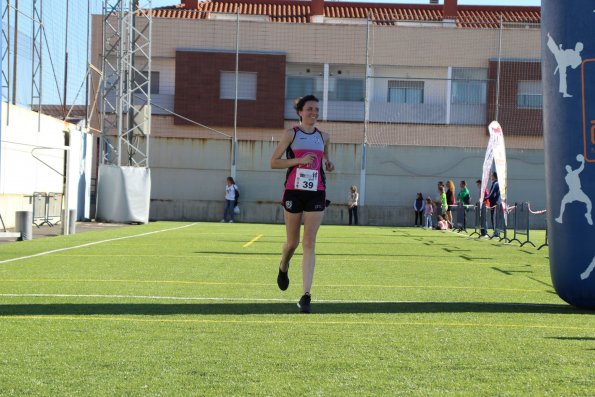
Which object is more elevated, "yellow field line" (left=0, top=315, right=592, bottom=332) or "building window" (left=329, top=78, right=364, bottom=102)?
"building window" (left=329, top=78, right=364, bottom=102)

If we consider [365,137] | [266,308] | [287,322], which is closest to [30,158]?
[365,137]

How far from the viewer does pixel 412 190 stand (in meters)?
40.6

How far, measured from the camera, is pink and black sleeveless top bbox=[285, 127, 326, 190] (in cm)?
966

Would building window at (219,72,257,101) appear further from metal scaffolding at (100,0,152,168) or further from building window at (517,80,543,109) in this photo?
building window at (517,80,543,109)

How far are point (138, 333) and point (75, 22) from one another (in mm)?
26316

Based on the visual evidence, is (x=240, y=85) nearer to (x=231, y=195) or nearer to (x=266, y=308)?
(x=231, y=195)

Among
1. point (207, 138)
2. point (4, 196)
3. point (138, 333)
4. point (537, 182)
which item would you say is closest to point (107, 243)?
point (4, 196)

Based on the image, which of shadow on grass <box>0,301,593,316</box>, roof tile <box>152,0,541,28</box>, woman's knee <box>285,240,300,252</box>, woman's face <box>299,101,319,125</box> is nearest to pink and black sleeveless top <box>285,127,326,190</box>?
woman's face <box>299,101,319,125</box>

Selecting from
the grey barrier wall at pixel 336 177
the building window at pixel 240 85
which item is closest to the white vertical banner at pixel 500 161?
the grey barrier wall at pixel 336 177

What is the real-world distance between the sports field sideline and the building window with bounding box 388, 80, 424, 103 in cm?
2718

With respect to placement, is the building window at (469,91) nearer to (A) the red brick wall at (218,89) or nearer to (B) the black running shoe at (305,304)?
(A) the red brick wall at (218,89)

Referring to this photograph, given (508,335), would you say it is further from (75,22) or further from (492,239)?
(75,22)

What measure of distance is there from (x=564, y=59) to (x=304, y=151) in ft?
8.24

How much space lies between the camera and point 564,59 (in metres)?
9.82
